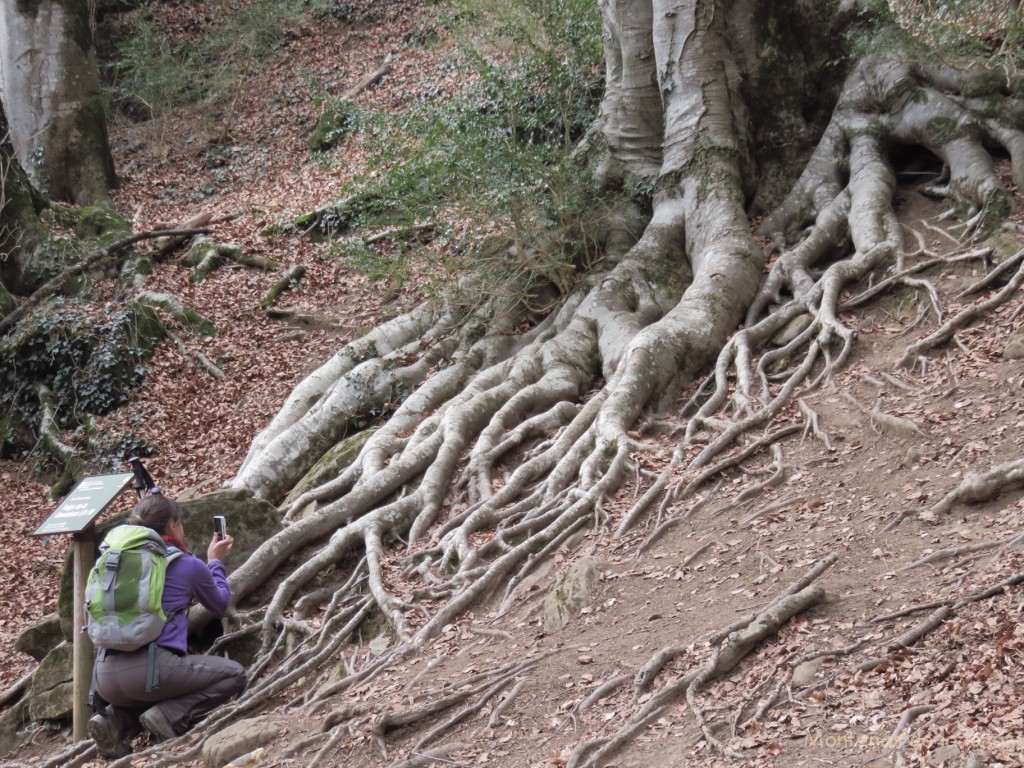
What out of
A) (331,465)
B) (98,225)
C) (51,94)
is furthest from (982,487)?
(51,94)

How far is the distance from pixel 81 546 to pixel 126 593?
0.94 m

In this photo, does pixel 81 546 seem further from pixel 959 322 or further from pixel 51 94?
pixel 51 94

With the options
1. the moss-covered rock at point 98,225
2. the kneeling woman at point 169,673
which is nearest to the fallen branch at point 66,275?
the moss-covered rock at point 98,225

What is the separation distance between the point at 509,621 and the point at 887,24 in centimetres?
786

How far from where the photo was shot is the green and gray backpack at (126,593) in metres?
5.92

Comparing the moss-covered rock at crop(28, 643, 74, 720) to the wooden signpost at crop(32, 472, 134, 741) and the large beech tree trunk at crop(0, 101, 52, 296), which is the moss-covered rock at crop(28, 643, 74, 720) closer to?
the wooden signpost at crop(32, 472, 134, 741)

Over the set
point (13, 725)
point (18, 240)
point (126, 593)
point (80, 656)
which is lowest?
point (13, 725)

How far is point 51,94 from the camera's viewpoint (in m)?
17.7

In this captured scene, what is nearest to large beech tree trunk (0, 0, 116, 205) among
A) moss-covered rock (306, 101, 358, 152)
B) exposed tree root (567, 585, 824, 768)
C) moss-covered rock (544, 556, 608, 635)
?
→ moss-covered rock (306, 101, 358, 152)

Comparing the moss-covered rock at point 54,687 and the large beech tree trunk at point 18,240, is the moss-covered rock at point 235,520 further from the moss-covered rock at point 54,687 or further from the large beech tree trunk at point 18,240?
the large beech tree trunk at point 18,240

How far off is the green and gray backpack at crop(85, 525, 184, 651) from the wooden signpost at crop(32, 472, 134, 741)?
57 centimetres

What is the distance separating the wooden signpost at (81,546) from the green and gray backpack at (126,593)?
0.57 meters

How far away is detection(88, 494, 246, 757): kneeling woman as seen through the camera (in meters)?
6.02

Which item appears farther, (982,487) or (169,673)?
(169,673)
